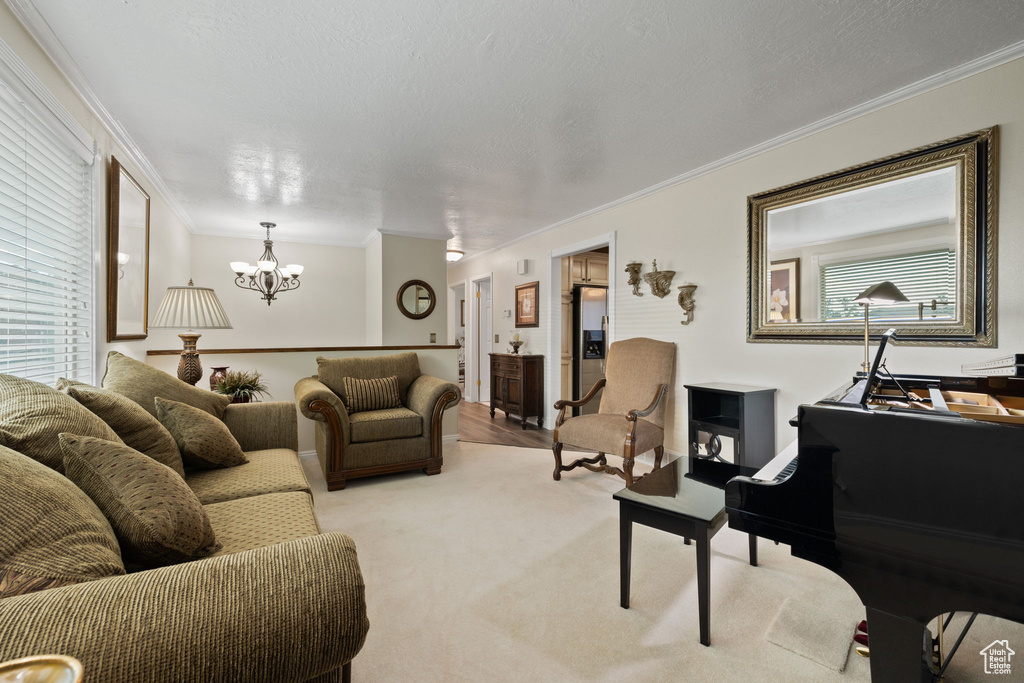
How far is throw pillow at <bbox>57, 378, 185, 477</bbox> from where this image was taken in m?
1.57

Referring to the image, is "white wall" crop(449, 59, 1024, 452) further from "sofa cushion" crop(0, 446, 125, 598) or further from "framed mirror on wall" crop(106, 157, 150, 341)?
"framed mirror on wall" crop(106, 157, 150, 341)

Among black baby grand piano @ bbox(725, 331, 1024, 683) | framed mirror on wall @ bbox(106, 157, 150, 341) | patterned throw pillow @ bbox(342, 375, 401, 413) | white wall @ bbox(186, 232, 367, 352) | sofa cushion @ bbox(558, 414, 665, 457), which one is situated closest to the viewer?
black baby grand piano @ bbox(725, 331, 1024, 683)

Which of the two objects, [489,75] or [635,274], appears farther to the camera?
[635,274]

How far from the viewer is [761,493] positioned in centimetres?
132

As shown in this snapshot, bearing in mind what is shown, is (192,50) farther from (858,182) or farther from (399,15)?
(858,182)

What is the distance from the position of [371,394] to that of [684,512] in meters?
2.74

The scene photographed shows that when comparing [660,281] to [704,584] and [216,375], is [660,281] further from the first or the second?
[216,375]

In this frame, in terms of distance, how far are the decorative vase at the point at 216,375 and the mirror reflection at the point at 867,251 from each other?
406cm

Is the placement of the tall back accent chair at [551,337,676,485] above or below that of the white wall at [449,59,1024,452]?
below

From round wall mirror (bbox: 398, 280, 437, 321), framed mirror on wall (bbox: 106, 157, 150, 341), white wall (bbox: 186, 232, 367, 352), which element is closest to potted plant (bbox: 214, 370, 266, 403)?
framed mirror on wall (bbox: 106, 157, 150, 341)

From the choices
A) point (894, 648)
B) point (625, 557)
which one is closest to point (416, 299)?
point (625, 557)

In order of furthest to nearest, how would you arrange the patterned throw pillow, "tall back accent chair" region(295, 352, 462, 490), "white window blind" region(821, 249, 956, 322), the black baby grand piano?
the patterned throw pillow → "tall back accent chair" region(295, 352, 462, 490) → "white window blind" region(821, 249, 956, 322) → the black baby grand piano

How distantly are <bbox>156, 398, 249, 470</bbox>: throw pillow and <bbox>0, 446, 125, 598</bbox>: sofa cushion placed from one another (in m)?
1.18

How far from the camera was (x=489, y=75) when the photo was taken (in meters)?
2.20
